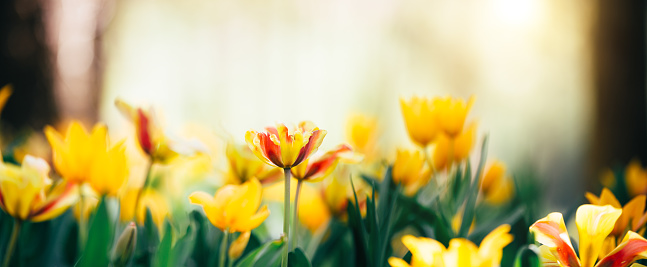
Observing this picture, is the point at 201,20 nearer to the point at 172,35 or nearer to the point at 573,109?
the point at 172,35

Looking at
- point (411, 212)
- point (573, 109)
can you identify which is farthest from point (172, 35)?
point (411, 212)

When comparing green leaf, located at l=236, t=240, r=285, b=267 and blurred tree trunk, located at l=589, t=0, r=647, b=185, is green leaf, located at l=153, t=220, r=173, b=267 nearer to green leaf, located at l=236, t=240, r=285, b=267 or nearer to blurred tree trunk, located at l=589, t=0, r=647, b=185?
green leaf, located at l=236, t=240, r=285, b=267

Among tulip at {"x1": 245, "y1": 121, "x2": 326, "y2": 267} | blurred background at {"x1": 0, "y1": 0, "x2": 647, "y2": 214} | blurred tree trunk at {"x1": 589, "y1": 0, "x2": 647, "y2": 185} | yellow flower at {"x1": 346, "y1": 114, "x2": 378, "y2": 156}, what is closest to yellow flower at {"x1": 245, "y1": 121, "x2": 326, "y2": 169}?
tulip at {"x1": 245, "y1": 121, "x2": 326, "y2": 267}

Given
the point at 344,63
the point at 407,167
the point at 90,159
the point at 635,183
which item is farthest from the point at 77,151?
the point at 344,63

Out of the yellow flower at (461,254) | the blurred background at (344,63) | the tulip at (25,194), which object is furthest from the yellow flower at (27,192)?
the blurred background at (344,63)

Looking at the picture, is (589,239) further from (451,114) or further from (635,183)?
(635,183)
